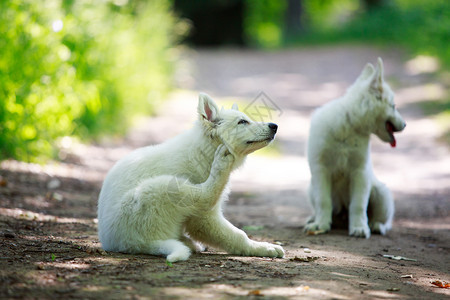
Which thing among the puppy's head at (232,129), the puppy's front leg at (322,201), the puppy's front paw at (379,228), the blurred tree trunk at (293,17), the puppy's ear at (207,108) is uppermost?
the blurred tree trunk at (293,17)

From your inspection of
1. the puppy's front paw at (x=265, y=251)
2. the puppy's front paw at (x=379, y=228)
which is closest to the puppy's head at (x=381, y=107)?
the puppy's front paw at (x=379, y=228)

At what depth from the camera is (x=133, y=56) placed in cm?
1388

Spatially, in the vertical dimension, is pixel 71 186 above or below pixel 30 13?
below

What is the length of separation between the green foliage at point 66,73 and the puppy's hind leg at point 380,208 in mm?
5035

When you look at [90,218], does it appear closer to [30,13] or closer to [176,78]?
[30,13]

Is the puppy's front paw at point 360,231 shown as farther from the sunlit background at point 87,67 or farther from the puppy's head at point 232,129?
the sunlit background at point 87,67

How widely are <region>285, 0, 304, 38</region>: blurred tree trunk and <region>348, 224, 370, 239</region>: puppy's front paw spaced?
29600mm

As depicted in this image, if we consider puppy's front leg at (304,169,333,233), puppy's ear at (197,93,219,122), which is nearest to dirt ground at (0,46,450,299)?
puppy's front leg at (304,169,333,233)

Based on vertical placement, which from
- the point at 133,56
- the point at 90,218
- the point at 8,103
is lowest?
the point at 90,218

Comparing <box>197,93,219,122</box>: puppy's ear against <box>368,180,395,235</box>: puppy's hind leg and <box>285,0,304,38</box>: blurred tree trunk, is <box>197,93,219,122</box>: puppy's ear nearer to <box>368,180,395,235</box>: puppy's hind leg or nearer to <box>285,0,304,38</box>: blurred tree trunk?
<box>368,180,395,235</box>: puppy's hind leg

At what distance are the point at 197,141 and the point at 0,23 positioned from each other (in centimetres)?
511

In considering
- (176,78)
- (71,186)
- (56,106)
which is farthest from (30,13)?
(176,78)

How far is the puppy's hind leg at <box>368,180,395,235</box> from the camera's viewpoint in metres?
6.62

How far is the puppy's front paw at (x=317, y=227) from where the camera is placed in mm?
6293
